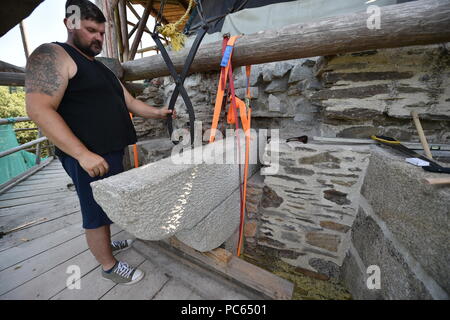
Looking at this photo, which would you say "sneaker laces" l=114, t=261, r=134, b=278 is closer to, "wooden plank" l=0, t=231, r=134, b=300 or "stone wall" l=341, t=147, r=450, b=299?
"wooden plank" l=0, t=231, r=134, b=300

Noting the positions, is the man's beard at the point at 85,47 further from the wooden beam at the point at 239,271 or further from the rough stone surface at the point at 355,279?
A: the rough stone surface at the point at 355,279

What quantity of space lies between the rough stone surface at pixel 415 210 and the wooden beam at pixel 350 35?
2.52ft

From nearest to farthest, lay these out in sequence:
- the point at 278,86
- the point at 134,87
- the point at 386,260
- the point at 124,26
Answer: the point at 386,260
the point at 278,86
the point at 134,87
the point at 124,26

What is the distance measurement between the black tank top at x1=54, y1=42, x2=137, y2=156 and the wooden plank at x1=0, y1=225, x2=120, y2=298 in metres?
0.91

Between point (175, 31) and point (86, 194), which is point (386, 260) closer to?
point (86, 194)

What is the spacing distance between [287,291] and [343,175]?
3.36 ft

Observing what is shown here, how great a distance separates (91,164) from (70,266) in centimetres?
98

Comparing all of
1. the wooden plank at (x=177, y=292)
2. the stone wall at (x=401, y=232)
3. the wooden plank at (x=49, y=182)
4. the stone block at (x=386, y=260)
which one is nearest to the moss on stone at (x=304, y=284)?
the stone wall at (x=401, y=232)

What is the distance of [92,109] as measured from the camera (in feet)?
3.37

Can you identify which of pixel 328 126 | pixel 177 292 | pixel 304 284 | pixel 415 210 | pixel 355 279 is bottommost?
pixel 304 284

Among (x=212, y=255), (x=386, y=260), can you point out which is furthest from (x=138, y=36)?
→ (x=386, y=260)

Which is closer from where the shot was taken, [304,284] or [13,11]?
[13,11]

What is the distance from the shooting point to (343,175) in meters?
1.52
